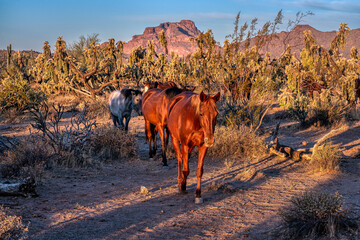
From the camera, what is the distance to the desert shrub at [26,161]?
644 centimetres

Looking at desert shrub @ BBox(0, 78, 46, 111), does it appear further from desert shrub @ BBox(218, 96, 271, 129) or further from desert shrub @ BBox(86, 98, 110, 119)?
desert shrub @ BBox(218, 96, 271, 129)

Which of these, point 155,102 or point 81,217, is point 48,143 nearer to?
point 155,102

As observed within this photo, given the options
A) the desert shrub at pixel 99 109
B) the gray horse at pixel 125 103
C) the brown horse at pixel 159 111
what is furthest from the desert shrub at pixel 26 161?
the desert shrub at pixel 99 109

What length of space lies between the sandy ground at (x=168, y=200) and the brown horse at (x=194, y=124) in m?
0.64

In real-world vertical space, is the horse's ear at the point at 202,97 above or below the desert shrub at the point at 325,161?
above

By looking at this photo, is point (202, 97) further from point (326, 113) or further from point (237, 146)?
point (326, 113)

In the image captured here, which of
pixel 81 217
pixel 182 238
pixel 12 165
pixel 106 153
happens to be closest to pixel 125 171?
pixel 106 153

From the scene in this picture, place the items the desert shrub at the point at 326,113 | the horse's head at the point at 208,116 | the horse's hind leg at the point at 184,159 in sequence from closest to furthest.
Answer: the horse's head at the point at 208,116, the horse's hind leg at the point at 184,159, the desert shrub at the point at 326,113

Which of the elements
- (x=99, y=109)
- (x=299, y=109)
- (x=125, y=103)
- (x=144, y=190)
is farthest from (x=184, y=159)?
(x=99, y=109)

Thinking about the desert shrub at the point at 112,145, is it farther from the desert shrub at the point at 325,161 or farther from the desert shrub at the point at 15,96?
the desert shrub at the point at 15,96

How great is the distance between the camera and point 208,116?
4848mm

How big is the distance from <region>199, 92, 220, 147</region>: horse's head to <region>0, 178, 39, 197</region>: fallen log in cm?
303

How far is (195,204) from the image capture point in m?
5.45

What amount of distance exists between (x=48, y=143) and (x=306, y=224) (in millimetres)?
6023
